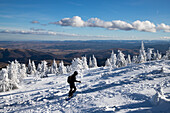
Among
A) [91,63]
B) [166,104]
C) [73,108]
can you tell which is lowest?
[91,63]

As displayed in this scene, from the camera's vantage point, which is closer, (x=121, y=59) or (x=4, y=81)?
(x=4, y=81)

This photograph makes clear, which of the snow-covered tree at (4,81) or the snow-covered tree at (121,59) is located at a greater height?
the snow-covered tree at (121,59)

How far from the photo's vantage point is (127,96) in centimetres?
1069

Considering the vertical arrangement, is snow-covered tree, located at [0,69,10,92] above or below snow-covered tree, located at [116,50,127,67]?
below

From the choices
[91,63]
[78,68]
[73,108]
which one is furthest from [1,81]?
[91,63]

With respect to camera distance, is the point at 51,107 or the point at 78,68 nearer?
the point at 51,107

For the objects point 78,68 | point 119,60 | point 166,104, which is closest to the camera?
point 166,104

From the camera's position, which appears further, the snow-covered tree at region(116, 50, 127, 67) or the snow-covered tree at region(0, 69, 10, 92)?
the snow-covered tree at region(116, 50, 127, 67)

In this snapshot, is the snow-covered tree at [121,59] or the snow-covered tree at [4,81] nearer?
the snow-covered tree at [4,81]

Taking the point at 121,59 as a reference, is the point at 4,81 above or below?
below

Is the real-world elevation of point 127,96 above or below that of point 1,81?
above

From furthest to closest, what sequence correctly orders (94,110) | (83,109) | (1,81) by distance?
(1,81), (83,109), (94,110)

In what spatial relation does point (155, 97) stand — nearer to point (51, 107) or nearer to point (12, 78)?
point (51, 107)

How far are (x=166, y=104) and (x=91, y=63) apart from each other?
81.1 m
